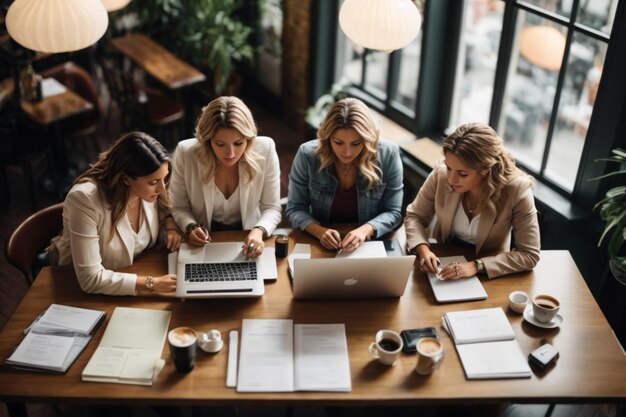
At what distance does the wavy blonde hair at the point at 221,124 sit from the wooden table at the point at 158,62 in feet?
7.84

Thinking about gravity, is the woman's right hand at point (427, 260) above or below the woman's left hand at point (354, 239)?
below

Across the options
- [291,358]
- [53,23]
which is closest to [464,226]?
[291,358]

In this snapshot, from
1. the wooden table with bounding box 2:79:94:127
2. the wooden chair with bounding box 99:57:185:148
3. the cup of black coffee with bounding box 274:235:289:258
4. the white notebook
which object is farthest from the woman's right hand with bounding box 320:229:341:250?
the wooden chair with bounding box 99:57:185:148

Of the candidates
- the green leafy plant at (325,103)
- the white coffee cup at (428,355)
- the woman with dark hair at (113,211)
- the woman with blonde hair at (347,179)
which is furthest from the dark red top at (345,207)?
the green leafy plant at (325,103)

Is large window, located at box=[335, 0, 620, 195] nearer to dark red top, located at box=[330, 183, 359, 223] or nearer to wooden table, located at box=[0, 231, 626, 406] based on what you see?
wooden table, located at box=[0, 231, 626, 406]

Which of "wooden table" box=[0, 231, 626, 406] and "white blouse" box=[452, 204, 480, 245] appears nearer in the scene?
"wooden table" box=[0, 231, 626, 406]

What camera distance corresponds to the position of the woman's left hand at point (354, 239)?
3.21 meters

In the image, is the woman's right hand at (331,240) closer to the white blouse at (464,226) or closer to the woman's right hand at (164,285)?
the white blouse at (464,226)

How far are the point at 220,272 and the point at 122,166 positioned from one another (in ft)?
1.99

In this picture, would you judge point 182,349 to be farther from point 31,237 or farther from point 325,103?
point 325,103

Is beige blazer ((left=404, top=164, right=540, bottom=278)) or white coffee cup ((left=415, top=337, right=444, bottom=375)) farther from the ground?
beige blazer ((left=404, top=164, right=540, bottom=278))

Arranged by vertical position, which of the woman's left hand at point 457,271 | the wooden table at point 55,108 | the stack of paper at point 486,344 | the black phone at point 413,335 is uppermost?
the woman's left hand at point 457,271

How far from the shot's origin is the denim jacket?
347 centimetres

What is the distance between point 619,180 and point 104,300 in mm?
2643
